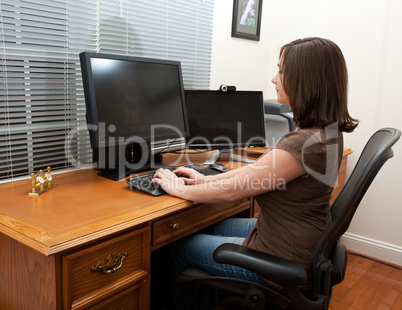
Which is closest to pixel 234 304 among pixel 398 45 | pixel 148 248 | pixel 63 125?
pixel 148 248

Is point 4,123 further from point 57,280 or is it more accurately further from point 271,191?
point 271,191

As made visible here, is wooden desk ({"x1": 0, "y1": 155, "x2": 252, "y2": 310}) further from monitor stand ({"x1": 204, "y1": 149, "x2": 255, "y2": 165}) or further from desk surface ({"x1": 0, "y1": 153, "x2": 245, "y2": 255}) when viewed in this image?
monitor stand ({"x1": 204, "y1": 149, "x2": 255, "y2": 165})

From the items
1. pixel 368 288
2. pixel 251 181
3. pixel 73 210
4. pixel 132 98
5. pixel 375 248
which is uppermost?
pixel 132 98

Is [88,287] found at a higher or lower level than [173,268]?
higher

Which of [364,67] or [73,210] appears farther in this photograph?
[364,67]

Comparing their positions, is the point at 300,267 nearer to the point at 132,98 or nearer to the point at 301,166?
the point at 301,166

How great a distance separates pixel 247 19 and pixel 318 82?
5.36 ft

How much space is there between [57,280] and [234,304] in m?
0.59

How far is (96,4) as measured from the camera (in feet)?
5.67

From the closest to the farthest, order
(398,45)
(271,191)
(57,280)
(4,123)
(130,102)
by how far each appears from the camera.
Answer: (57,280)
(271,191)
(4,123)
(130,102)
(398,45)

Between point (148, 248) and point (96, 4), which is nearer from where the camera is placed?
point (148, 248)

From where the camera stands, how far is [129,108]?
162 centimetres

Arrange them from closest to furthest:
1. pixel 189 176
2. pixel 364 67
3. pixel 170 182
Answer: pixel 170 182, pixel 189 176, pixel 364 67

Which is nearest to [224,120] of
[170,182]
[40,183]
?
[170,182]
